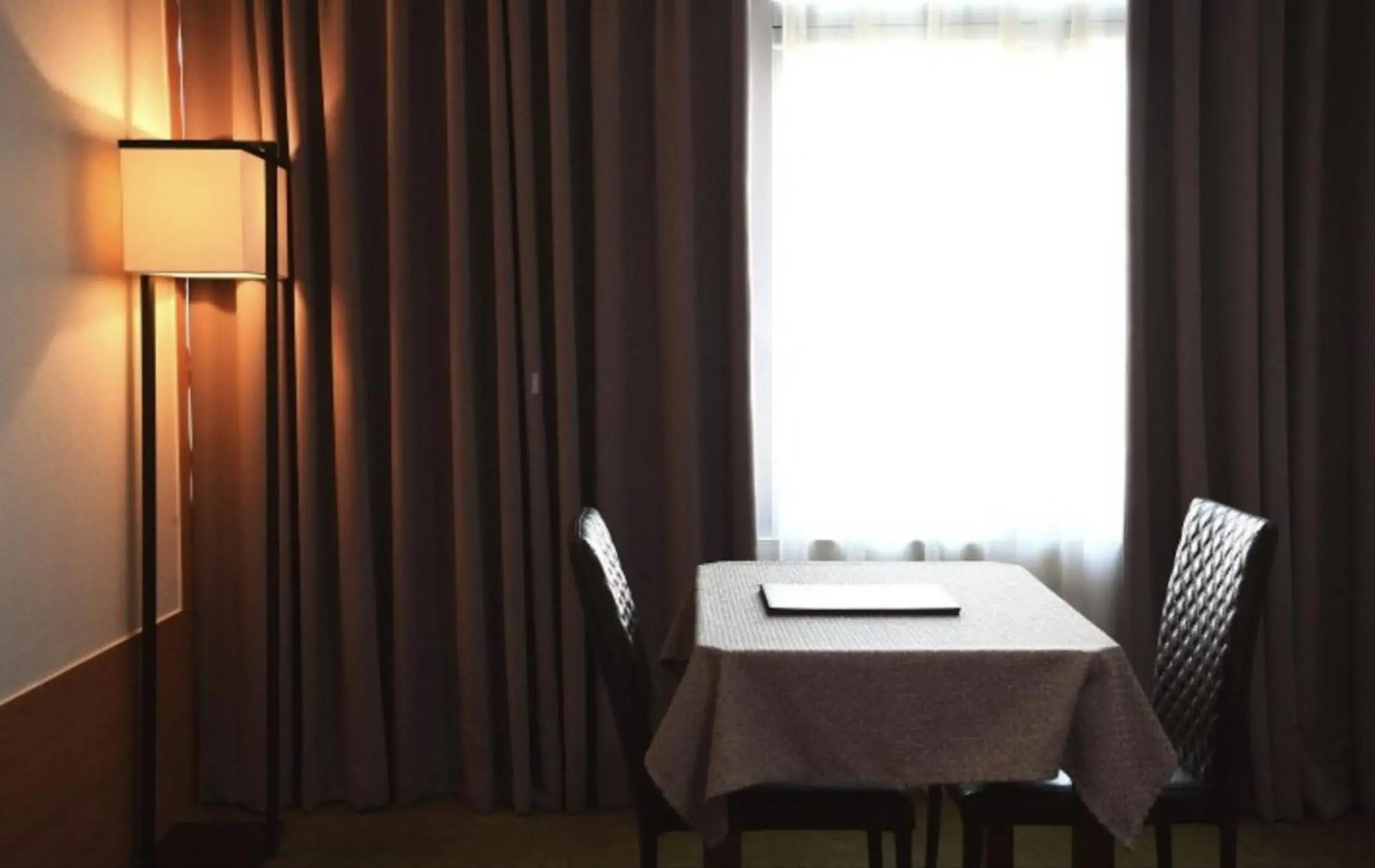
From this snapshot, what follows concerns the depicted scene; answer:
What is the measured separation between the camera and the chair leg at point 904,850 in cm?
227

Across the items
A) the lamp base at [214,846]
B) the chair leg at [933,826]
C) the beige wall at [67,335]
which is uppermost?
the beige wall at [67,335]

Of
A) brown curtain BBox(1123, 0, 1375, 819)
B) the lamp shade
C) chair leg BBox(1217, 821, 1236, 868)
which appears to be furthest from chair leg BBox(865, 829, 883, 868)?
the lamp shade

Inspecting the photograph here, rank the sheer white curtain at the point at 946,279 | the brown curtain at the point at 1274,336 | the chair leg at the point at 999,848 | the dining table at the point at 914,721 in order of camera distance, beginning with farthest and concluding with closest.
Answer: the sheer white curtain at the point at 946,279, the brown curtain at the point at 1274,336, the chair leg at the point at 999,848, the dining table at the point at 914,721

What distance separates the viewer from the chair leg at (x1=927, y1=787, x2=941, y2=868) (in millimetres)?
2768

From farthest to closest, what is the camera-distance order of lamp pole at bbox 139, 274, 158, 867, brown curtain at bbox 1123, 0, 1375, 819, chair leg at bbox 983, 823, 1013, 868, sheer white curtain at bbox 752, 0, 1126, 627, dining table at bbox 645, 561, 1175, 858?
sheer white curtain at bbox 752, 0, 1126, 627
brown curtain at bbox 1123, 0, 1375, 819
lamp pole at bbox 139, 274, 158, 867
chair leg at bbox 983, 823, 1013, 868
dining table at bbox 645, 561, 1175, 858

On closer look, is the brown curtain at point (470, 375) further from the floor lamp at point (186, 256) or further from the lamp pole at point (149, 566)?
the lamp pole at point (149, 566)

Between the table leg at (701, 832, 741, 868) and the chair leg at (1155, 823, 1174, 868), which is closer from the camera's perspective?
the table leg at (701, 832, 741, 868)

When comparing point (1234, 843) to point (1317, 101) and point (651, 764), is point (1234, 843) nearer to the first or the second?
point (651, 764)

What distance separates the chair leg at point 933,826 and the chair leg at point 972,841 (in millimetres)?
374

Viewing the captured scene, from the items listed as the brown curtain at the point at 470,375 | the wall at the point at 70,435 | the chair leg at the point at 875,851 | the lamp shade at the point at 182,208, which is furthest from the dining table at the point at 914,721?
the lamp shade at the point at 182,208

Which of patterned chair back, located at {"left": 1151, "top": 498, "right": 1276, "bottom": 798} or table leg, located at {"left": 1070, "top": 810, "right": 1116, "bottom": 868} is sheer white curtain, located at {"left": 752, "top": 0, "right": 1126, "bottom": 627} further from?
table leg, located at {"left": 1070, "top": 810, "right": 1116, "bottom": 868}

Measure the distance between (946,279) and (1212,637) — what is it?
1.37 metres

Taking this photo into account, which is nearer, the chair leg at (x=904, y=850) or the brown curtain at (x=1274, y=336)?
the chair leg at (x=904, y=850)

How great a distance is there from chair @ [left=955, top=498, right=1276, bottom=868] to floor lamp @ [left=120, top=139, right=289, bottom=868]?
178cm
